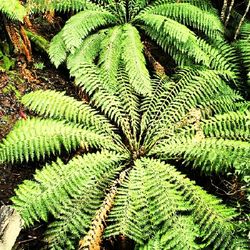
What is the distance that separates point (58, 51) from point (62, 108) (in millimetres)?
1068

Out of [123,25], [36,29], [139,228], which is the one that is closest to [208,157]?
[139,228]

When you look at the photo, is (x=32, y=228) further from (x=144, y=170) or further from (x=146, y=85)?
(x=146, y=85)

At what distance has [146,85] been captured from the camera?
4.80 m

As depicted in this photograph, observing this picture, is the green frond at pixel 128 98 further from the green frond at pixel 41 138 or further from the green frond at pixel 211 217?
the green frond at pixel 211 217

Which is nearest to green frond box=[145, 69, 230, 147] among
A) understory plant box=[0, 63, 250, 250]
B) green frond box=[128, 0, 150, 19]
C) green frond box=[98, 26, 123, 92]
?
understory plant box=[0, 63, 250, 250]

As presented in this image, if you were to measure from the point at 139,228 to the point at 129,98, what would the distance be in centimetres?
198

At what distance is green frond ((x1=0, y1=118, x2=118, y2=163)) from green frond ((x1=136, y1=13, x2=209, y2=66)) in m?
1.81

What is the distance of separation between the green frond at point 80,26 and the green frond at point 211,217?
2324 millimetres

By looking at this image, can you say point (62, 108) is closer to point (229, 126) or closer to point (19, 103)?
point (19, 103)

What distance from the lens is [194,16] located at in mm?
5500

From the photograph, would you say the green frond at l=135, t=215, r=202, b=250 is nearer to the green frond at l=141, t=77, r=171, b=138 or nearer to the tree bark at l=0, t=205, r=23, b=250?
the tree bark at l=0, t=205, r=23, b=250

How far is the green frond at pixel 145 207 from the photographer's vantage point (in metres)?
3.62

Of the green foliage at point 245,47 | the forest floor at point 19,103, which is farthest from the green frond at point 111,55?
the green foliage at point 245,47

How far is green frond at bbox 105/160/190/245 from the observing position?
3.62 m
